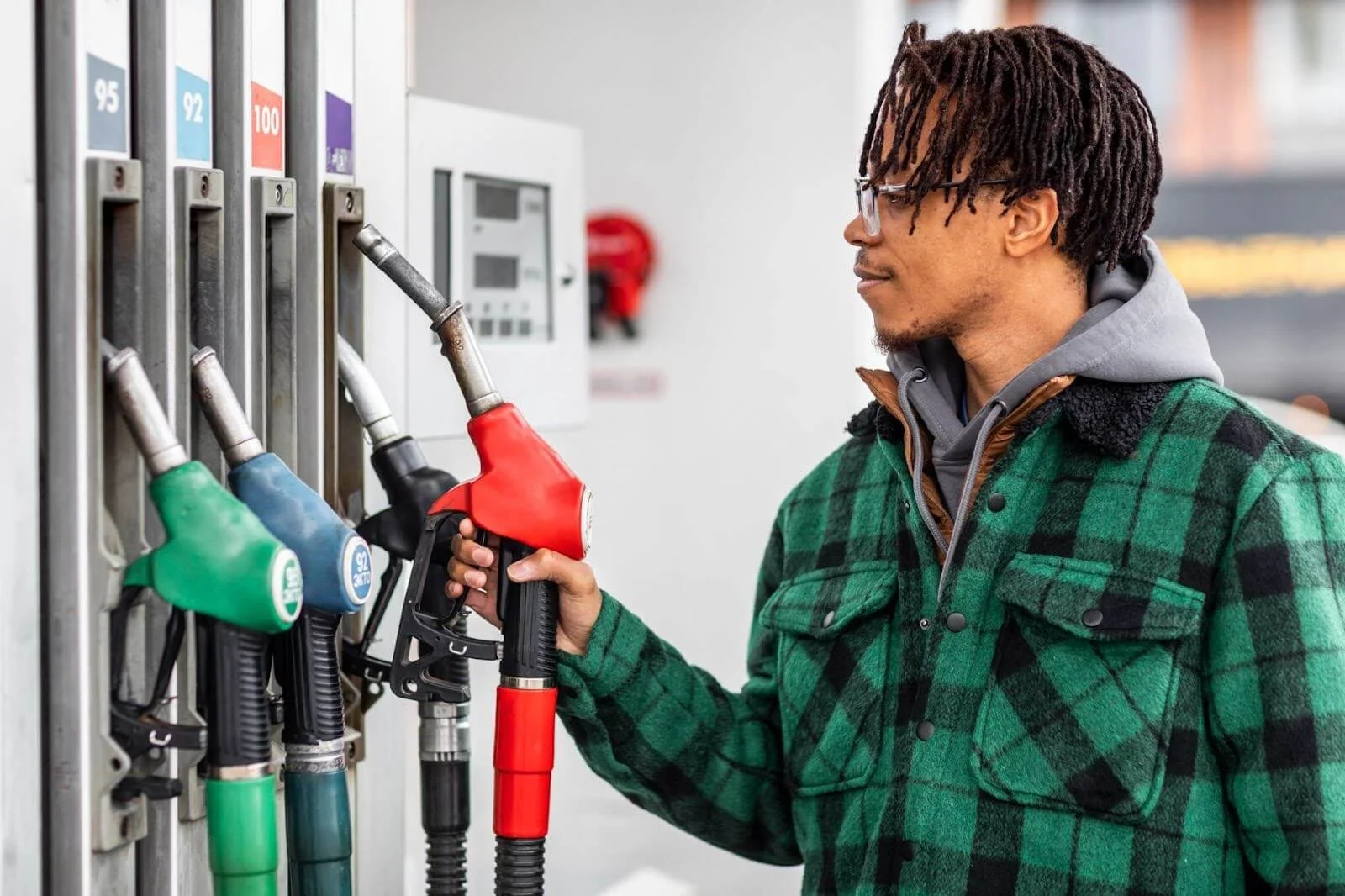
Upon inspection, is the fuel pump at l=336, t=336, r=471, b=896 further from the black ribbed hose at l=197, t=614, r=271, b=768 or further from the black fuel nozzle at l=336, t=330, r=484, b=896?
the black ribbed hose at l=197, t=614, r=271, b=768

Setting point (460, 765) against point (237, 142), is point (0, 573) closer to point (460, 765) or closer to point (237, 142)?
point (237, 142)

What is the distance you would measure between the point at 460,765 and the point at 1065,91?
2.62 ft

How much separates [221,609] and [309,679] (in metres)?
0.15

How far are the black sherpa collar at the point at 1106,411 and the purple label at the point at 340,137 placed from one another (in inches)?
25.9

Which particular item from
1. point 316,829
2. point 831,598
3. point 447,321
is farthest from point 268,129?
point 831,598

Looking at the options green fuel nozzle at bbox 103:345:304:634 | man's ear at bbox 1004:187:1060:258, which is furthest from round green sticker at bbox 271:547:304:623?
man's ear at bbox 1004:187:1060:258

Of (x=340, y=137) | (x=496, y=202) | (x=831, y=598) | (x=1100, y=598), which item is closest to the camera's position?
(x=1100, y=598)

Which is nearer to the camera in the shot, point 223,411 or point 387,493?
point 223,411

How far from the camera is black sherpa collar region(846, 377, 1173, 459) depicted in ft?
4.55

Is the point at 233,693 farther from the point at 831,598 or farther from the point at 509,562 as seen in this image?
the point at 831,598

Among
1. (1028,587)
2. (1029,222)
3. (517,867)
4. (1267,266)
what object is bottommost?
(517,867)

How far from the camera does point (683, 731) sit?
159cm

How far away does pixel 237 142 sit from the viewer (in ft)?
4.16

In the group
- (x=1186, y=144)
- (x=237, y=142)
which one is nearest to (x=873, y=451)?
(x=237, y=142)
